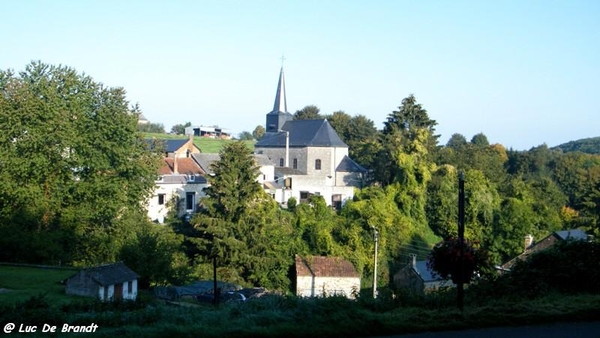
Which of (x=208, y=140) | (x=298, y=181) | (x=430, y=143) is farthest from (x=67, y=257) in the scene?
(x=208, y=140)

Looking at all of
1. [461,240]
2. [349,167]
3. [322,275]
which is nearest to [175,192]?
[322,275]

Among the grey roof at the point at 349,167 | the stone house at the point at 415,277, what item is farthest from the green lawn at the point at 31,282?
the grey roof at the point at 349,167

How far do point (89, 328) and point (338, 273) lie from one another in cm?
2710

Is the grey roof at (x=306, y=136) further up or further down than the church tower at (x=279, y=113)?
further down

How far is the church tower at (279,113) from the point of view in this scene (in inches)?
2702

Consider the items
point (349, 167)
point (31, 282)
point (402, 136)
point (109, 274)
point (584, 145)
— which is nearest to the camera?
point (109, 274)

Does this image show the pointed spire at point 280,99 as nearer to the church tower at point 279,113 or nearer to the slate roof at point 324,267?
the church tower at point 279,113

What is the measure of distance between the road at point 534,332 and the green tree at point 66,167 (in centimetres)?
2424

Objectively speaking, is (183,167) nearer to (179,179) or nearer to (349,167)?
(179,179)

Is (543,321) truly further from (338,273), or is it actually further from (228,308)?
(338,273)

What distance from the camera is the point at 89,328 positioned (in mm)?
8094

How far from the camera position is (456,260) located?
10.1 meters

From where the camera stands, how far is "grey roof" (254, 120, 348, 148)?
2382 inches

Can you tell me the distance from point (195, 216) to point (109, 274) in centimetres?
1887
